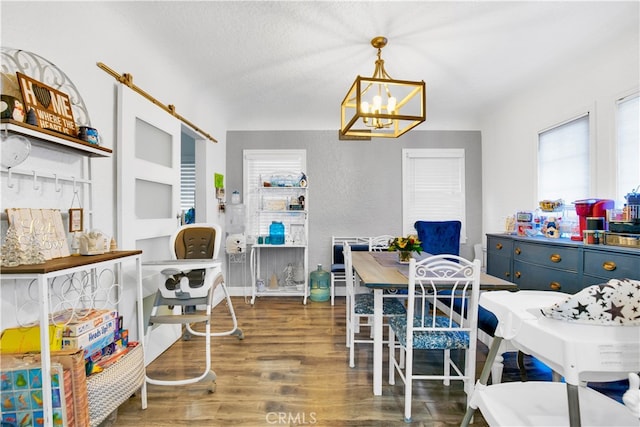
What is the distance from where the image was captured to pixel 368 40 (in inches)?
99.8

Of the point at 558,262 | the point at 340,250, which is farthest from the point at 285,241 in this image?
the point at 558,262

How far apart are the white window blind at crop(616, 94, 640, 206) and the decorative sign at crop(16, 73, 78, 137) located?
3691mm

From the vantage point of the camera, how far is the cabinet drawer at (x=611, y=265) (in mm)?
1840

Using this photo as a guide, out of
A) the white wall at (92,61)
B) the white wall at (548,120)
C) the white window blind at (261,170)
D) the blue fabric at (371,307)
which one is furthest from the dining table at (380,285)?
the white window blind at (261,170)

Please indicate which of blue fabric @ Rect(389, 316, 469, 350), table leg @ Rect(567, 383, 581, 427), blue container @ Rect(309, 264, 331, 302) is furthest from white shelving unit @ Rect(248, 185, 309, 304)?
table leg @ Rect(567, 383, 581, 427)

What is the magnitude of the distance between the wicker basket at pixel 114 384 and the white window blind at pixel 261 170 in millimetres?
2912

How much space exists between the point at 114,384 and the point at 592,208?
11.1ft

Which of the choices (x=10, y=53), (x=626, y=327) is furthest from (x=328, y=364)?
(x=10, y=53)

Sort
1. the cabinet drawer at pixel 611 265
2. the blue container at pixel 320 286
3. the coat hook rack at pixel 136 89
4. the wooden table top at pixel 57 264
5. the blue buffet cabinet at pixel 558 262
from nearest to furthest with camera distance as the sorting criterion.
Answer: the wooden table top at pixel 57 264 < the cabinet drawer at pixel 611 265 < the blue buffet cabinet at pixel 558 262 < the coat hook rack at pixel 136 89 < the blue container at pixel 320 286

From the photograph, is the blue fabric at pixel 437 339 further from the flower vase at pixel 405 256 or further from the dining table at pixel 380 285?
the flower vase at pixel 405 256

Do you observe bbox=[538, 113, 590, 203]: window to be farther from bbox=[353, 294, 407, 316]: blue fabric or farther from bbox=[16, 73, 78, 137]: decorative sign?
bbox=[16, 73, 78, 137]: decorative sign

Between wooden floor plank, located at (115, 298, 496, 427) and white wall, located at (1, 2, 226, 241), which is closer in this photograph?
white wall, located at (1, 2, 226, 241)

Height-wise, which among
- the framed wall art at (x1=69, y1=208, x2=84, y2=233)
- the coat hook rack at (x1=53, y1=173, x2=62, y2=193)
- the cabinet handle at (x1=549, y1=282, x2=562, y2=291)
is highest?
the coat hook rack at (x1=53, y1=173, x2=62, y2=193)

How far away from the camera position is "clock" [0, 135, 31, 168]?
1378 millimetres
